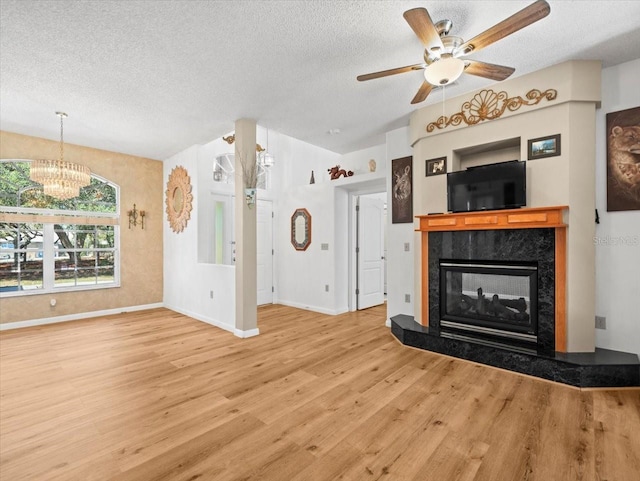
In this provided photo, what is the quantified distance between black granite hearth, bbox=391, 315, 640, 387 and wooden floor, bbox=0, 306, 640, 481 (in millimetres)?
98

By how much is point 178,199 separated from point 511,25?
17.3 feet

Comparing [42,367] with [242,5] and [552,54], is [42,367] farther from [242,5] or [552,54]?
[552,54]

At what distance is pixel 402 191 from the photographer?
14.1ft

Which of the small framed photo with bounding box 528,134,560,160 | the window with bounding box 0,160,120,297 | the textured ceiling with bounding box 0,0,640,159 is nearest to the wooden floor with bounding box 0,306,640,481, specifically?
the window with bounding box 0,160,120,297

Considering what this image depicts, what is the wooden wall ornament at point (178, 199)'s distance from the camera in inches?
207

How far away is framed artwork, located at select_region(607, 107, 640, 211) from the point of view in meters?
2.78

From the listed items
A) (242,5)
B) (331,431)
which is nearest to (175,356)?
(331,431)

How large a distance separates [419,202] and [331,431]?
9.19 ft

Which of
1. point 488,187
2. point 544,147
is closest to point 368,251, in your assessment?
point 488,187

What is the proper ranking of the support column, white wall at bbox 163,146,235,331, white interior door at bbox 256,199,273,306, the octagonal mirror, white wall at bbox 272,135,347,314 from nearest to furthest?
the support column, white wall at bbox 163,146,235,331, white wall at bbox 272,135,347,314, the octagonal mirror, white interior door at bbox 256,199,273,306

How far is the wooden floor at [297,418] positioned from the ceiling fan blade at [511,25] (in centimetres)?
252

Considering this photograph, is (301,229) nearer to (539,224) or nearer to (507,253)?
(507,253)

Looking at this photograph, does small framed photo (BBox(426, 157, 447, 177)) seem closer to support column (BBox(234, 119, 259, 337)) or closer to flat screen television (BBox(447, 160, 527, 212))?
flat screen television (BBox(447, 160, 527, 212))

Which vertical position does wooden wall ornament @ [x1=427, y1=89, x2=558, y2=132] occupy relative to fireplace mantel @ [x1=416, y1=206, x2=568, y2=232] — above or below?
above
